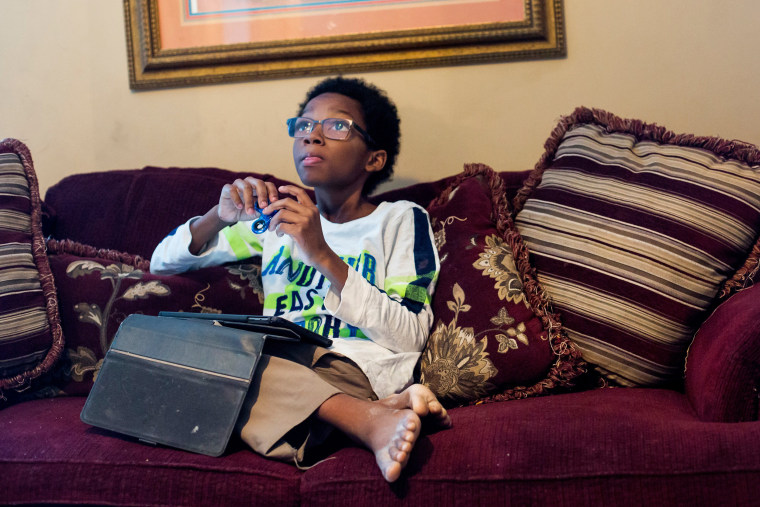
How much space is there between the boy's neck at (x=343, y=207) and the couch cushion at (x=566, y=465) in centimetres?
74

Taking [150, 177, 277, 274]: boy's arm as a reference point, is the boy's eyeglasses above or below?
above

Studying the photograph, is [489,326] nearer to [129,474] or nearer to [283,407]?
[283,407]

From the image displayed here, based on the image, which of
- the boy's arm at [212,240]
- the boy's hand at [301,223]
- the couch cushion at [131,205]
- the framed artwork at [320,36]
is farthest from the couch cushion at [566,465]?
the framed artwork at [320,36]

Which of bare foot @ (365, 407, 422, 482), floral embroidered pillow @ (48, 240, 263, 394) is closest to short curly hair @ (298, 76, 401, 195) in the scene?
floral embroidered pillow @ (48, 240, 263, 394)

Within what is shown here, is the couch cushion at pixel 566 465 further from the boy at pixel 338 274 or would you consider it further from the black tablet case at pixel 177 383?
the black tablet case at pixel 177 383

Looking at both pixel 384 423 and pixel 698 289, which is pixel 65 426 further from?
pixel 698 289

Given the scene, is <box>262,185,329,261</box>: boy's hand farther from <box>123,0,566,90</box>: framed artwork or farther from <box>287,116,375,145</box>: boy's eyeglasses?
<box>123,0,566,90</box>: framed artwork

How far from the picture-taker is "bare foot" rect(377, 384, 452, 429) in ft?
3.99

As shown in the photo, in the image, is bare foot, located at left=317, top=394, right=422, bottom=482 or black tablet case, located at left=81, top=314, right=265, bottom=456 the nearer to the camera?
bare foot, located at left=317, top=394, right=422, bottom=482

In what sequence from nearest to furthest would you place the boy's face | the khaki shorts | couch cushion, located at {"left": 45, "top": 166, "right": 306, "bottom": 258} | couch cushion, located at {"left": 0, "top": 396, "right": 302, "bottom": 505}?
couch cushion, located at {"left": 0, "top": 396, "right": 302, "bottom": 505} → the khaki shorts → the boy's face → couch cushion, located at {"left": 45, "top": 166, "right": 306, "bottom": 258}

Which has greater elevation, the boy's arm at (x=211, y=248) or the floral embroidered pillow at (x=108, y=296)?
the boy's arm at (x=211, y=248)

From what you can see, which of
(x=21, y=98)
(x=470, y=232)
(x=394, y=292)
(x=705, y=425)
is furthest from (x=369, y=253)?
(x=21, y=98)

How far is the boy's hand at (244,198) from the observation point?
5.19ft

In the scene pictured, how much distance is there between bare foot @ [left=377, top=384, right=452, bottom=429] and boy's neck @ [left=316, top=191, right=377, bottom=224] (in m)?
0.63
